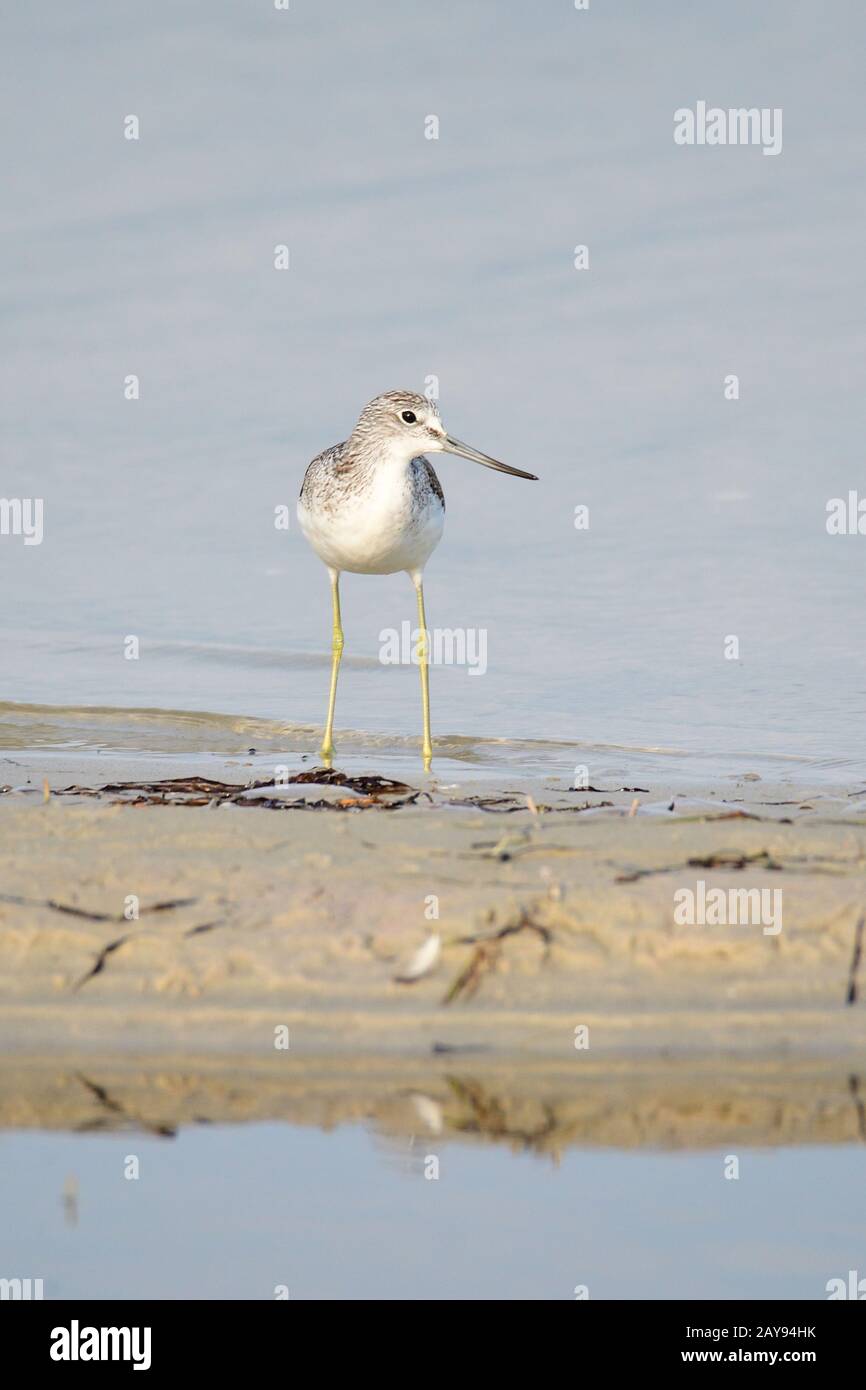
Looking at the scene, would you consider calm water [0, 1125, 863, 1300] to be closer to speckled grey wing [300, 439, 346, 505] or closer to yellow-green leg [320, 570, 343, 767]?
yellow-green leg [320, 570, 343, 767]

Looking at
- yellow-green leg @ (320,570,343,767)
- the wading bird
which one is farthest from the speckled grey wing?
yellow-green leg @ (320,570,343,767)

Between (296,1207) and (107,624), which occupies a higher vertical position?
(107,624)

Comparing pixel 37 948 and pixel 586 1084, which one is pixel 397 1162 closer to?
pixel 586 1084

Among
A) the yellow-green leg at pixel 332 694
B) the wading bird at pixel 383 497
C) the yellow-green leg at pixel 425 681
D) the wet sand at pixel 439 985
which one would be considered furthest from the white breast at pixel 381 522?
the wet sand at pixel 439 985

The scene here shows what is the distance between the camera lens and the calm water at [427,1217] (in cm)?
340

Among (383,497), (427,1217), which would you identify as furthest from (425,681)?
(427,1217)

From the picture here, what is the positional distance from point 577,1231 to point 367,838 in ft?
6.19

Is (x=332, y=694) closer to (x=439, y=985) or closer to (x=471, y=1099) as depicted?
(x=439, y=985)

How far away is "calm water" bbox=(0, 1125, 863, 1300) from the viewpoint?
11.1ft

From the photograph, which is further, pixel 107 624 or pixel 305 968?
pixel 107 624

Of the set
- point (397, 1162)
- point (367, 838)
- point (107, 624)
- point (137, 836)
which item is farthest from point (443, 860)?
point (107, 624)

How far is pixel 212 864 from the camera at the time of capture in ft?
16.4

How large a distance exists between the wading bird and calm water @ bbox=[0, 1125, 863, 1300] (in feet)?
16.4

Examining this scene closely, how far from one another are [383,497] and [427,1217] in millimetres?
5770
